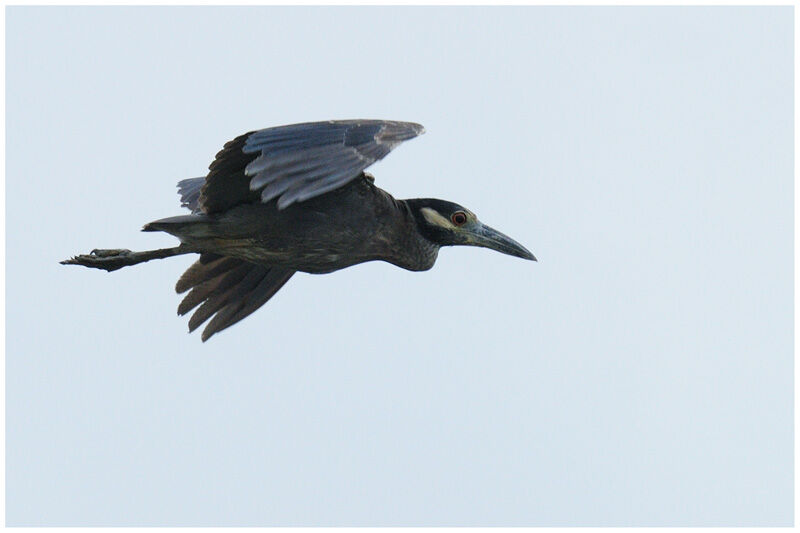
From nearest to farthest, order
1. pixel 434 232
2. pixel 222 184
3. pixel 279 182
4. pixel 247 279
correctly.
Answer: pixel 279 182 < pixel 222 184 < pixel 434 232 < pixel 247 279

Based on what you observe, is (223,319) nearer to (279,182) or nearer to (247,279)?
(247,279)

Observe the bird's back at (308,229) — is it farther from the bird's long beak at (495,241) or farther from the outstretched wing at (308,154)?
the bird's long beak at (495,241)

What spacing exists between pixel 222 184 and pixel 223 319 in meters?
2.40

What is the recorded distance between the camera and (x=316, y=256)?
13.4 m

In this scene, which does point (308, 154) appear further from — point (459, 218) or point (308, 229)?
point (459, 218)

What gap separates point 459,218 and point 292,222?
5.80 ft

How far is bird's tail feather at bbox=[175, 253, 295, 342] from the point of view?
49.5 feet

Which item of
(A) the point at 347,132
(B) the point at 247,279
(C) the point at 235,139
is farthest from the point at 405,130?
(B) the point at 247,279

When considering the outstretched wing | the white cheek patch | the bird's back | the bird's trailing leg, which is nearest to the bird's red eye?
the white cheek patch

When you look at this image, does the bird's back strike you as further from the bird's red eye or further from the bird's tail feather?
the bird's tail feather

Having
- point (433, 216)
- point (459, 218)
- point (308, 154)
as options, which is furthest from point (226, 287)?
point (308, 154)

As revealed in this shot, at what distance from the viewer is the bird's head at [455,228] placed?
14086 mm

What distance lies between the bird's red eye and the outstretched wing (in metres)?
1.75

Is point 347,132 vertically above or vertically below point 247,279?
above
